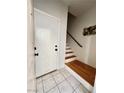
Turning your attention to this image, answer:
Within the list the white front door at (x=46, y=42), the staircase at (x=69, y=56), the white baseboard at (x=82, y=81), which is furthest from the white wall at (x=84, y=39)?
the white front door at (x=46, y=42)

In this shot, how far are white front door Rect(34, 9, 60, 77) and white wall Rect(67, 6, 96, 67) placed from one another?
148cm

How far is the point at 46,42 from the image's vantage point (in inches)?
94.1

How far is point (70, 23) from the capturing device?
502 centimetres

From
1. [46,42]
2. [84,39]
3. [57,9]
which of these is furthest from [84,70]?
[57,9]

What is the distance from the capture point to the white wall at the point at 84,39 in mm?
3279

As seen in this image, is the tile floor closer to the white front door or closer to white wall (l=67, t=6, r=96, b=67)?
the white front door

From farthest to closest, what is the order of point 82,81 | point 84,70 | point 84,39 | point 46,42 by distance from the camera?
point 84,39
point 84,70
point 46,42
point 82,81

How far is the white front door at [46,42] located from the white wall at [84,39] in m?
1.48

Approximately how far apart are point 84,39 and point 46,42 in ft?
6.73

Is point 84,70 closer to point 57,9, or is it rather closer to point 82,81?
point 82,81
